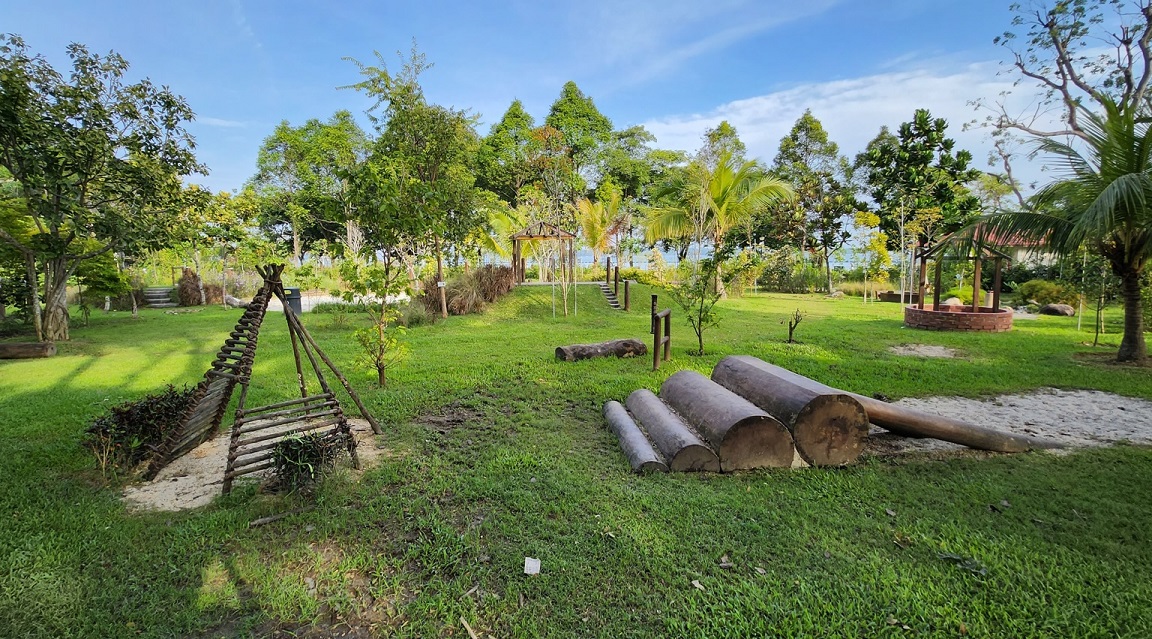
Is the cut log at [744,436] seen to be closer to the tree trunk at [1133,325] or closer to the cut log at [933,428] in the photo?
the cut log at [933,428]

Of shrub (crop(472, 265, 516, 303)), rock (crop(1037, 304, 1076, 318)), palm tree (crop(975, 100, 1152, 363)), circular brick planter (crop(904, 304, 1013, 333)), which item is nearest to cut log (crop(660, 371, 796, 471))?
palm tree (crop(975, 100, 1152, 363))

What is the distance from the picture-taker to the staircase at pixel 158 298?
65.3 feet

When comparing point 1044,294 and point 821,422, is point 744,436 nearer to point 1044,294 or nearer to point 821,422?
point 821,422

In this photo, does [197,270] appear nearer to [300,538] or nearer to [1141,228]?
[300,538]

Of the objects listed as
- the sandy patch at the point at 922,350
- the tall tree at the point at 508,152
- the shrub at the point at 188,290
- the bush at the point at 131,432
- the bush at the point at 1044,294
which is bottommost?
the sandy patch at the point at 922,350

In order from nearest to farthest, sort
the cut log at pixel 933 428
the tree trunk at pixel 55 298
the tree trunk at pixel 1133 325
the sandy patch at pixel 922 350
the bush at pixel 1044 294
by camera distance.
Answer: the cut log at pixel 933 428 → the tree trunk at pixel 1133 325 → the sandy patch at pixel 922 350 → the tree trunk at pixel 55 298 → the bush at pixel 1044 294

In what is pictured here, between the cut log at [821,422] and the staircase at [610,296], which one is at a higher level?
the staircase at [610,296]

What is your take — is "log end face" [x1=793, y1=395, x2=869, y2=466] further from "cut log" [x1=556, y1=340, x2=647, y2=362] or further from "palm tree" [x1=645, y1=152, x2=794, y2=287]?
"palm tree" [x1=645, y1=152, x2=794, y2=287]

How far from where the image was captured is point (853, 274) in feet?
92.0

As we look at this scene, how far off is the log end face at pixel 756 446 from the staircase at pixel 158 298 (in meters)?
23.7

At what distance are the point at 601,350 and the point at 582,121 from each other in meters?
24.7

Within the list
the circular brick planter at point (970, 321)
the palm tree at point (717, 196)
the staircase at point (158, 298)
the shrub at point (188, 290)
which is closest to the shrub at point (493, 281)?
the palm tree at point (717, 196)

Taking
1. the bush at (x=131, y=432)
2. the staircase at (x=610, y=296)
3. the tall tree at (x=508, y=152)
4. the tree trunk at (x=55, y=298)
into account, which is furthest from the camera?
the tall tree at (x=508, y=152)

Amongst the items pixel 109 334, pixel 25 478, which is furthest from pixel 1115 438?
pixel 109 334
